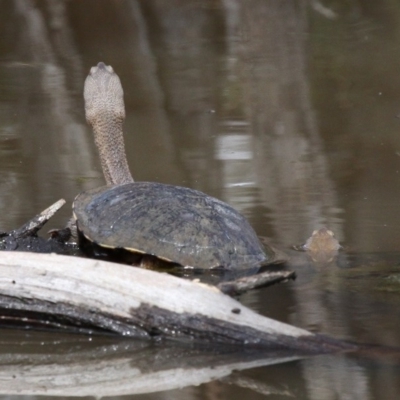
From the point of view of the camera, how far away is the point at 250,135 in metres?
8.03

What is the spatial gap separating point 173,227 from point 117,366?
1196 mm

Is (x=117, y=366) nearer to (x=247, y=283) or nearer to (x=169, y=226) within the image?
(x=247, y=283)

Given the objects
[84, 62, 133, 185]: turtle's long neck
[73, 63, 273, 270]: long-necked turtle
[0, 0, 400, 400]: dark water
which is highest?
[84, 62, 133, 185]: turtle's long neck

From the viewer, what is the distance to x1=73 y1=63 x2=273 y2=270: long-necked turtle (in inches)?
189

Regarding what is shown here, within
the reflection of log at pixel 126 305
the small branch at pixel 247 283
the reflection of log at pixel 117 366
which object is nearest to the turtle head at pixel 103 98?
the reflection of log at pixel 126 305

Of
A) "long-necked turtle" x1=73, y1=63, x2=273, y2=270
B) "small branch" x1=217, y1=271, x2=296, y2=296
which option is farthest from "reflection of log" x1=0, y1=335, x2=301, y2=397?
"long-necked turtle" x1=73, y1=63, x2=273, y2=270

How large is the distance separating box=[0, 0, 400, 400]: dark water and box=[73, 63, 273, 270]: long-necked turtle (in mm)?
358

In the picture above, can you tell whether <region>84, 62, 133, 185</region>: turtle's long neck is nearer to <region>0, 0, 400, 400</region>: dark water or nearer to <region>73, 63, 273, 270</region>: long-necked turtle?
<region>0, 0, 400, 400</region>: dark water

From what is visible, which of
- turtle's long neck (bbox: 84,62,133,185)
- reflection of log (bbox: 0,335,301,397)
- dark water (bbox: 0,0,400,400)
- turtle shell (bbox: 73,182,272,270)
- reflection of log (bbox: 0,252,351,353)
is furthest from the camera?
turtle's long neck (bbox: 84,62,133,185)

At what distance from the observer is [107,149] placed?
20.8 ft

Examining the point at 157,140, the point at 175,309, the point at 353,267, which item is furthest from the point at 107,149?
the point at 175,309

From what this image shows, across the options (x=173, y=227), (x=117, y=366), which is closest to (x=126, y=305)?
(x=117, y=366)

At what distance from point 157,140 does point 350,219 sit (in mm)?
2447

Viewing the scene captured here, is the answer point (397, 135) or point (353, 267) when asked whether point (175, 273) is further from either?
point (397, 135)
